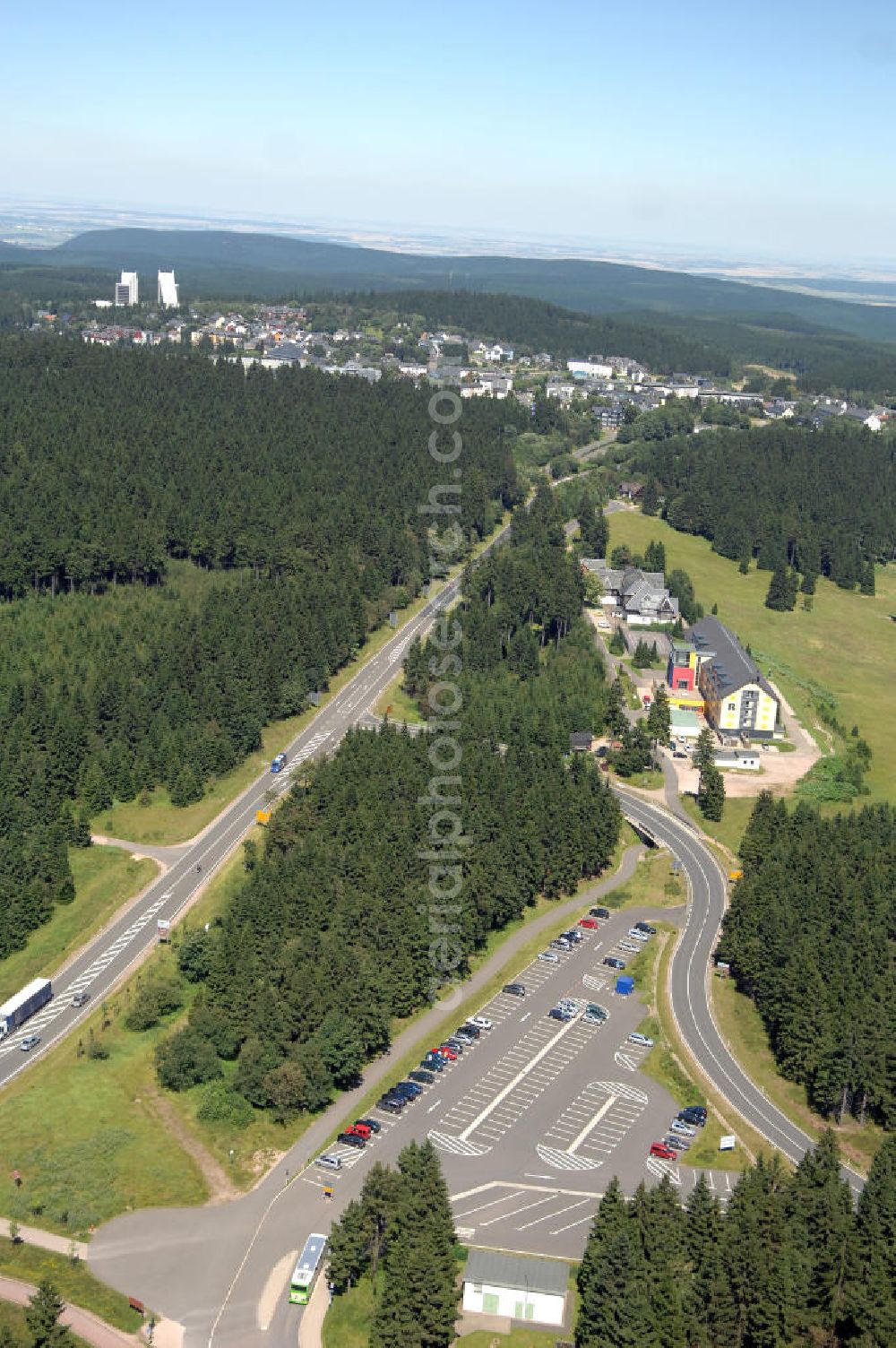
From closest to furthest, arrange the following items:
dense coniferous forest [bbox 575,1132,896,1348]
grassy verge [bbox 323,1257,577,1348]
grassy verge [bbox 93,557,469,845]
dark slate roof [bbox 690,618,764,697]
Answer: dense coniferous forest [bbox 575,1132,896,1348] → grassy verge [bbox 323,1257,577,1348] → grassy verge [bbox 93,557,469,845] → dark slate roof [bbox 690,618,764,697]

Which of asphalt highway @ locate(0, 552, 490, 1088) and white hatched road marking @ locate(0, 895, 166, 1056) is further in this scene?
asphalt highway @ locate(0, 552, 490, 1088)

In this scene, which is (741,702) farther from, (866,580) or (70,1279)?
(70,1279)

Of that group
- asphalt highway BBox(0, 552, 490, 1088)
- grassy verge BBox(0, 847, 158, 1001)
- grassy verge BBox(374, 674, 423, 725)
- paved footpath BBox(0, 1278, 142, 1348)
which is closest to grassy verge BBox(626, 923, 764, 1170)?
paved footpath BBox(0, 1278, 142, 1348)

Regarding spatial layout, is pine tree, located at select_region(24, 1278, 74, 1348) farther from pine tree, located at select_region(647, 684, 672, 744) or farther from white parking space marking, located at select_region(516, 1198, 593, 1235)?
pine tree, located at select_region(647, 684, 672, 744)

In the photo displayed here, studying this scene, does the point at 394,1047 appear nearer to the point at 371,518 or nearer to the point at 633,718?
the point at 633,718

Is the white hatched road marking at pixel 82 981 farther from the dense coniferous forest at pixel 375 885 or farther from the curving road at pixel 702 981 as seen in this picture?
the curving road at pixel 702 981

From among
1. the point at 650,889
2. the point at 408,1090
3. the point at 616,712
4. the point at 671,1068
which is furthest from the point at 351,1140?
the point at 616,712
